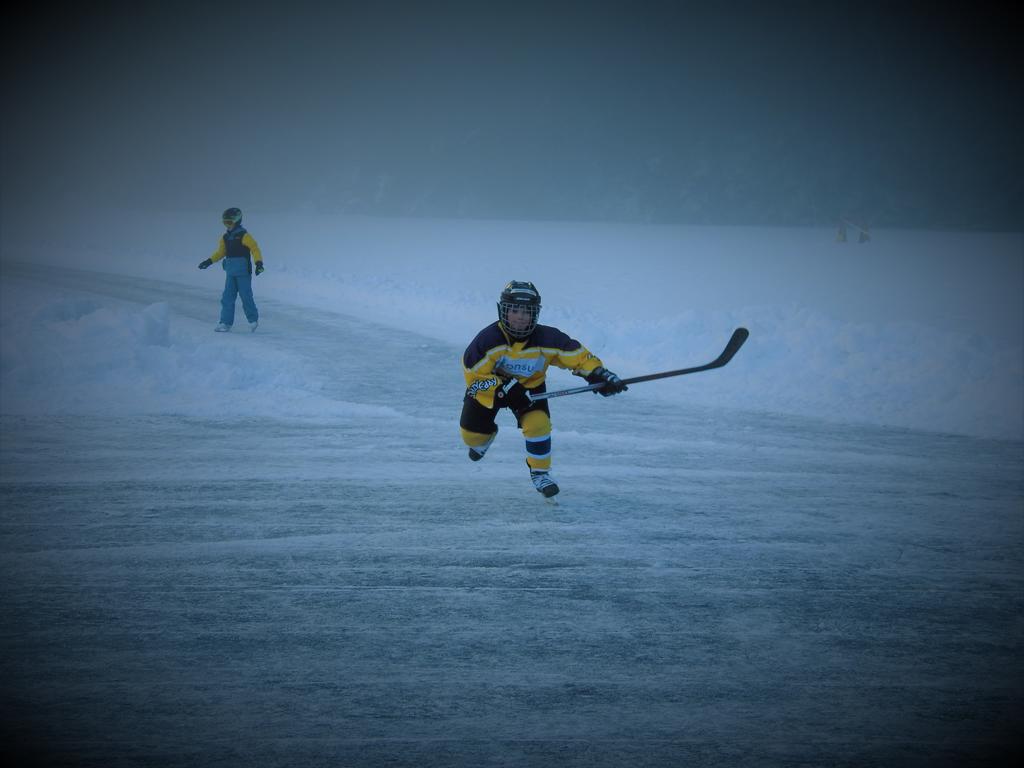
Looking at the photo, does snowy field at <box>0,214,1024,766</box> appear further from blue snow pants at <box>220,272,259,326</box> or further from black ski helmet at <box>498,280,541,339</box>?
blue snow pants at <box>220,272,259,326</box>

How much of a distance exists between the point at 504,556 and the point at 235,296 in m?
8.75

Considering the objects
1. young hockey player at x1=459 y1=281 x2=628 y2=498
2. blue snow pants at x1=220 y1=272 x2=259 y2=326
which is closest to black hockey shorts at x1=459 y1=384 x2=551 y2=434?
young hockey player at x1=459 y1=281 x2=628 y2=498

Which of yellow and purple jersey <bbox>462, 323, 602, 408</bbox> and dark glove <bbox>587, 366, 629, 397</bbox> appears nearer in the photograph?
dark glove <bbox>587, 366, 629, 397</bbox>

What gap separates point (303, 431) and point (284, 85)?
120873mm

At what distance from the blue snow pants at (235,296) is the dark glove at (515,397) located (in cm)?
729

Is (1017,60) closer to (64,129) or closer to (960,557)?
(960,557)

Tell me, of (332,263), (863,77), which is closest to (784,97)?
(863,77)

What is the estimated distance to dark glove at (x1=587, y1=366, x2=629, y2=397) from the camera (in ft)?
17.6

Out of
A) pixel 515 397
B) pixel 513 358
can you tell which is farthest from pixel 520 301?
pixel 515 397

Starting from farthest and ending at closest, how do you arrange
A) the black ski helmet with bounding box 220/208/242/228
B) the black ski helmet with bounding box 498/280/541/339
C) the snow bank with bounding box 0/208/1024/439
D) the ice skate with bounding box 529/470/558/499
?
the black ski helmet with bounding box 220/208/242/228 → the snow bank with bounding box 0/208/1024/439 → the ice skate with bounding box 529/470/558/499 → the black ski helmet with bounding box 498/280/541/339

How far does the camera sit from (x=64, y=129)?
317ft

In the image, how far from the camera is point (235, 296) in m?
11.9

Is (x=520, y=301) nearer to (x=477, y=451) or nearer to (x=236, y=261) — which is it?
(x=477, y=451)

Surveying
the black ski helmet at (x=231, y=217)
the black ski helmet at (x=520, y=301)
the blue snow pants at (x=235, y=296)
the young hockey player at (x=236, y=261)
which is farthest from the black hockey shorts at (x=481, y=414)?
the black ski helmet at (x=231, y=217)
